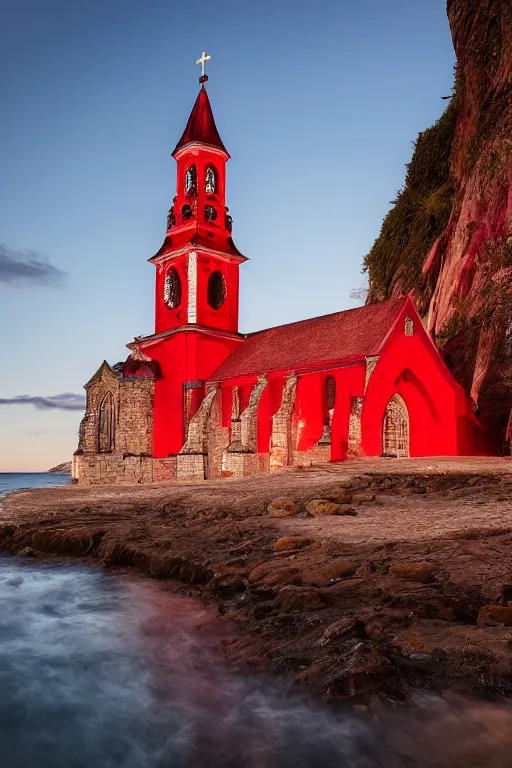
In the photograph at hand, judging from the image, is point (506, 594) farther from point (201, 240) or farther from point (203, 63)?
point (203, 63)

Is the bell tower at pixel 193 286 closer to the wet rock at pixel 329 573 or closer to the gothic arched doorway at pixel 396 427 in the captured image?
the gothic arched doorway at pixel 396 427

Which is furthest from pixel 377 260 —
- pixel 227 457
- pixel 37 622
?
pixel 37 622

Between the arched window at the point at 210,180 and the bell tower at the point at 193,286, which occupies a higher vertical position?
the arched window at the point at 210,180

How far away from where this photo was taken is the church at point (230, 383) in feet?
83.7

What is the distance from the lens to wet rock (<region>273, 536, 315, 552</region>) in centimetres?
948

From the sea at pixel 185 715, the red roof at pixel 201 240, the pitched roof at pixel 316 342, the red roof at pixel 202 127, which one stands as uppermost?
the red roof at pixel 202 127

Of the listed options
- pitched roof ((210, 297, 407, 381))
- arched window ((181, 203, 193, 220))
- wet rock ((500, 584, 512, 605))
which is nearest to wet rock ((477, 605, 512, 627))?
wet rock ((500, 584, 512, 605))

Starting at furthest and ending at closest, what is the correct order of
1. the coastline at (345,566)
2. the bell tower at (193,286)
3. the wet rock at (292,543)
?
the bell tower at (193,286) → the wet rock at (292,543) → the coastline at (345,566)

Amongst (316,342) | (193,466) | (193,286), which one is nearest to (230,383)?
(193,466)

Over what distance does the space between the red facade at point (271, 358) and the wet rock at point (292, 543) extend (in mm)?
14253

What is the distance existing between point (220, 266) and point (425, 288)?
11.8 meters

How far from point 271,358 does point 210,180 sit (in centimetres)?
1311

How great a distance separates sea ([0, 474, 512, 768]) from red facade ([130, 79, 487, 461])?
56.4ft

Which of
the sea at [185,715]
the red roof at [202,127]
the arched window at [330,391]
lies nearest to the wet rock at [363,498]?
the sea at [185,715]
